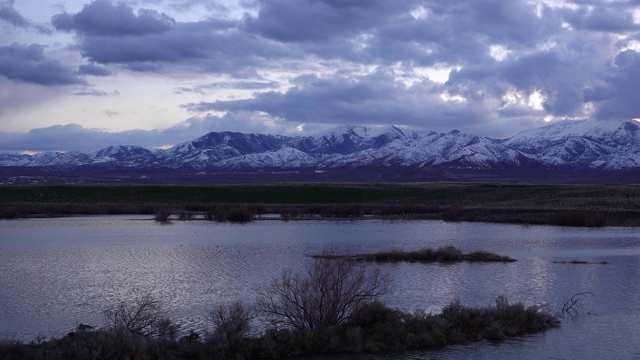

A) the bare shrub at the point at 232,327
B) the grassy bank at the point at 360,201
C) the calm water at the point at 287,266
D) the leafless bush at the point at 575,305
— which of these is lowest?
the leafless bush at the point at 575,305

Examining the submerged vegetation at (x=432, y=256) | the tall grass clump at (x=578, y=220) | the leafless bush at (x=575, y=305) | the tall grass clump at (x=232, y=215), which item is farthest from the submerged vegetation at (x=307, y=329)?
the tall grass clump at (x=232, y=215)

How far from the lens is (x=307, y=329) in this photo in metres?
21.4

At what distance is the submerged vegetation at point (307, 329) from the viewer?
19.2m

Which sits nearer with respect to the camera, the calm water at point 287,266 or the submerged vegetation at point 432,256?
the calm water at point 287,266

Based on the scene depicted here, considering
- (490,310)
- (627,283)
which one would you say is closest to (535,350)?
(490,310)

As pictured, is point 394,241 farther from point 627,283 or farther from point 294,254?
point 627,283

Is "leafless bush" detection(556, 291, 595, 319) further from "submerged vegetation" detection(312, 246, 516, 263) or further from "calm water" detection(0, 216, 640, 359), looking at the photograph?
"submerged vegetation" detection(312, 246, 516, 263)

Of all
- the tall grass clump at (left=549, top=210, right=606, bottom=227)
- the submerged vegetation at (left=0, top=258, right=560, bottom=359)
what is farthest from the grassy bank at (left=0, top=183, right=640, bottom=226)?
the submerged vegetation at (left=0, top=258, right=560, bottom=359)

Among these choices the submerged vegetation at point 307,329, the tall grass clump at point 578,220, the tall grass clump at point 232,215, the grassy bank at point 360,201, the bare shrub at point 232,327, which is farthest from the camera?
the grassy bank at point 360,201

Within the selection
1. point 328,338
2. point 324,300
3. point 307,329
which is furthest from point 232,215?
point 328,338

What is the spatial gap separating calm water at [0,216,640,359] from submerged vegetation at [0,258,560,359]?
2.29 ft

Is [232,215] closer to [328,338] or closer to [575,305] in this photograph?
[575,305]

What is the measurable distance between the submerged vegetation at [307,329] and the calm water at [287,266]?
70 centimetres

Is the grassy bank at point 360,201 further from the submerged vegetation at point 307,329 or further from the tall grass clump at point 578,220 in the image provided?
the submerged vegetation at point 307,329
